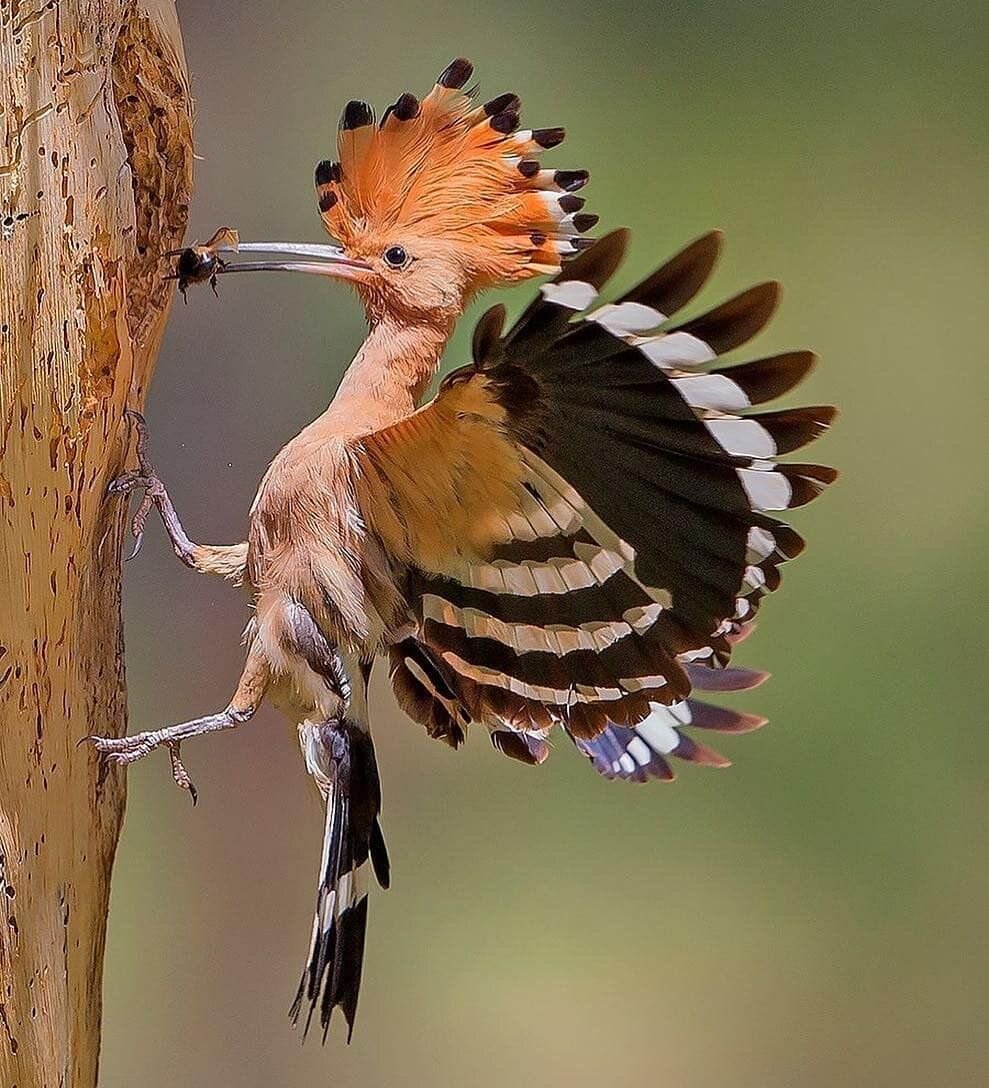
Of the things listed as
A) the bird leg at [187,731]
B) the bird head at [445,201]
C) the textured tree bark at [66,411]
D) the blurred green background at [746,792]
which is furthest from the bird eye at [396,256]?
the blurred green background at [746,792]

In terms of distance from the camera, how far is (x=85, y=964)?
78cm

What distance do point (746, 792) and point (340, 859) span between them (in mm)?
566

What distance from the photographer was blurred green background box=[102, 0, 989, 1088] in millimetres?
1191

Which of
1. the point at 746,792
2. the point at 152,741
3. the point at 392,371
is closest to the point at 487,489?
the point at 392,371

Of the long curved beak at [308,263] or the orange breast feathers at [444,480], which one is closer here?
the orange breast feathers at [444,480]

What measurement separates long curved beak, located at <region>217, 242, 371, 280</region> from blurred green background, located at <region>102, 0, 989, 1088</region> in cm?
47

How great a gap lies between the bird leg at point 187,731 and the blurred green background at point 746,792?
1.28 ft

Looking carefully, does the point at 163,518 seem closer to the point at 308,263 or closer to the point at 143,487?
the point at 143,487

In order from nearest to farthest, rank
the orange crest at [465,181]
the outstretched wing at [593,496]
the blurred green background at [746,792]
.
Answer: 1. the outstretched wing at [593,496]
2. the orange crest at [465,181]
3. the blurred green background at [746,792]

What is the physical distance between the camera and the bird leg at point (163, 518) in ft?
2.56

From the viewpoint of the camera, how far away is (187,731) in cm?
77

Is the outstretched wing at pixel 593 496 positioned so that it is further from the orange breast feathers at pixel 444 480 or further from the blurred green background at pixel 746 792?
the blurred green background at pixel 746 792

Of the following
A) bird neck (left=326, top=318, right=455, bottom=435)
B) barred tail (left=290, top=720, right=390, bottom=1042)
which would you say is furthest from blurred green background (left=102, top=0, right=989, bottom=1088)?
bird neck (left=326, top=318, right=455, bottom=435)

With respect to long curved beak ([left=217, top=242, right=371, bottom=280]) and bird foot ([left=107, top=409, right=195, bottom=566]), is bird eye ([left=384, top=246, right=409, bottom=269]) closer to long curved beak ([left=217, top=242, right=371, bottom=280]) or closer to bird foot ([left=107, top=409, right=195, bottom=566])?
long curved beak ([left=217, top=242, right=371, bottom=280])
